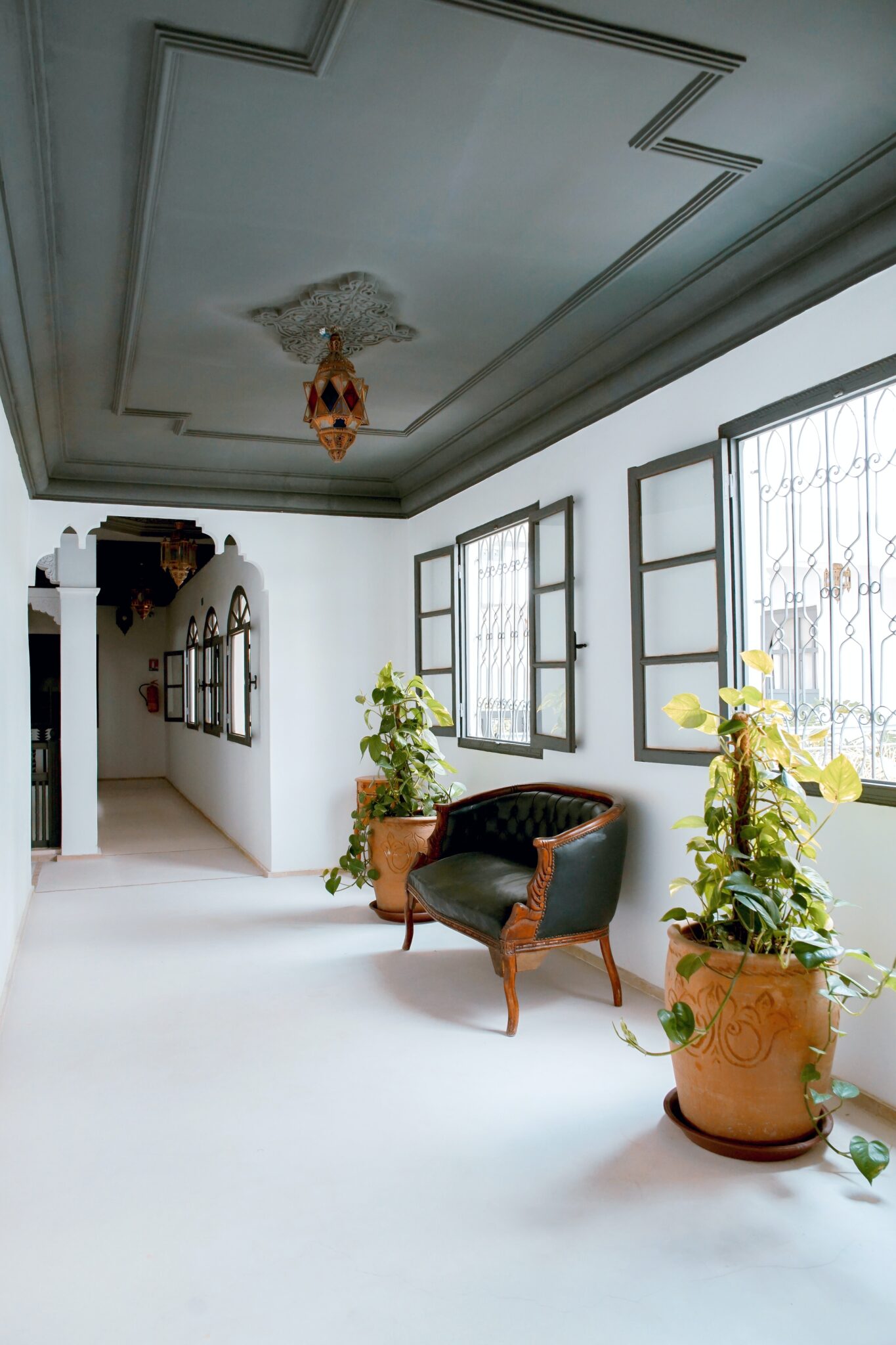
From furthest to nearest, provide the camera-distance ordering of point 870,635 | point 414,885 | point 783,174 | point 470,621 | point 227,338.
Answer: point 470,621, point 414,885, point 227,338, point 870,635, point 783,174

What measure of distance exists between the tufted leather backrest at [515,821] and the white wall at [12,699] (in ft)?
6.60

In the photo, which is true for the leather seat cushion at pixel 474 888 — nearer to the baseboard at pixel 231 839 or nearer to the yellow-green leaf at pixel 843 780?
the yellow-green leaf at pixel 843 780

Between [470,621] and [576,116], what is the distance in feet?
12.0

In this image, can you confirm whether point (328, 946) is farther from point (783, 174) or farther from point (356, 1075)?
point (783, 174)

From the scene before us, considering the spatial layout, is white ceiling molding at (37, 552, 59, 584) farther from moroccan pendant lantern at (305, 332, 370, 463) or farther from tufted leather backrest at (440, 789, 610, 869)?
tufted leather backrest at (440, 789, 610, 869)

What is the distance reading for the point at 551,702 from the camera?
4.84 meters

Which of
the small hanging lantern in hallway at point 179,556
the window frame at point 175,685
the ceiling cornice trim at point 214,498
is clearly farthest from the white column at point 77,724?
the window frame at point 175,685

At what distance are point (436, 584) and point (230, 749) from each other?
3027 millimetres

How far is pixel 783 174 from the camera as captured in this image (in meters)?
2.69

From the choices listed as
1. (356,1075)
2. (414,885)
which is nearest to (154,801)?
(414,885)

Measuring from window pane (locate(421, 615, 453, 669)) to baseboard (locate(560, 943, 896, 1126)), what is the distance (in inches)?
85.2

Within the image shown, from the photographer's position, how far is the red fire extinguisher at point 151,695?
46.5 ft

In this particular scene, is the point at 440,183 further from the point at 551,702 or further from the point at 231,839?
the point at 231,839

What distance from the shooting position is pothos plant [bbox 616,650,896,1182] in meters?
2.56
